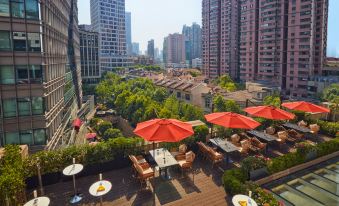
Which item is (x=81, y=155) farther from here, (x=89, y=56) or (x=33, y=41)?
(x=89, y=56)

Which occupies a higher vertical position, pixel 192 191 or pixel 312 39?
pixel 312 39

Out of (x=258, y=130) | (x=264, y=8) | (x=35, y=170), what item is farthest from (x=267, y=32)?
(x=35, y=170)

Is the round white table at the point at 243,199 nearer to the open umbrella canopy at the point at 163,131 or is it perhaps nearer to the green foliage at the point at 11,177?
the open umbrella canopy at the point at 163,131

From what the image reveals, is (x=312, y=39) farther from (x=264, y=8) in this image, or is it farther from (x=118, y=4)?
(x=118, y=4)

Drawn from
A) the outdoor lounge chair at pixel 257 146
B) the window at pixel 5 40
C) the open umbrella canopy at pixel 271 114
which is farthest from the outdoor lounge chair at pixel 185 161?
the window at pixel 5 40

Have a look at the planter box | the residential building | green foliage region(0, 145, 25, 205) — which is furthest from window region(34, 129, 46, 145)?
→ the residential building

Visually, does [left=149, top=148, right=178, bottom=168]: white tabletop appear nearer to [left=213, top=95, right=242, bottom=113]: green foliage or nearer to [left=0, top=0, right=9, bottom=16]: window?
[left=0, top=0, right=9, bottom=16]: window
